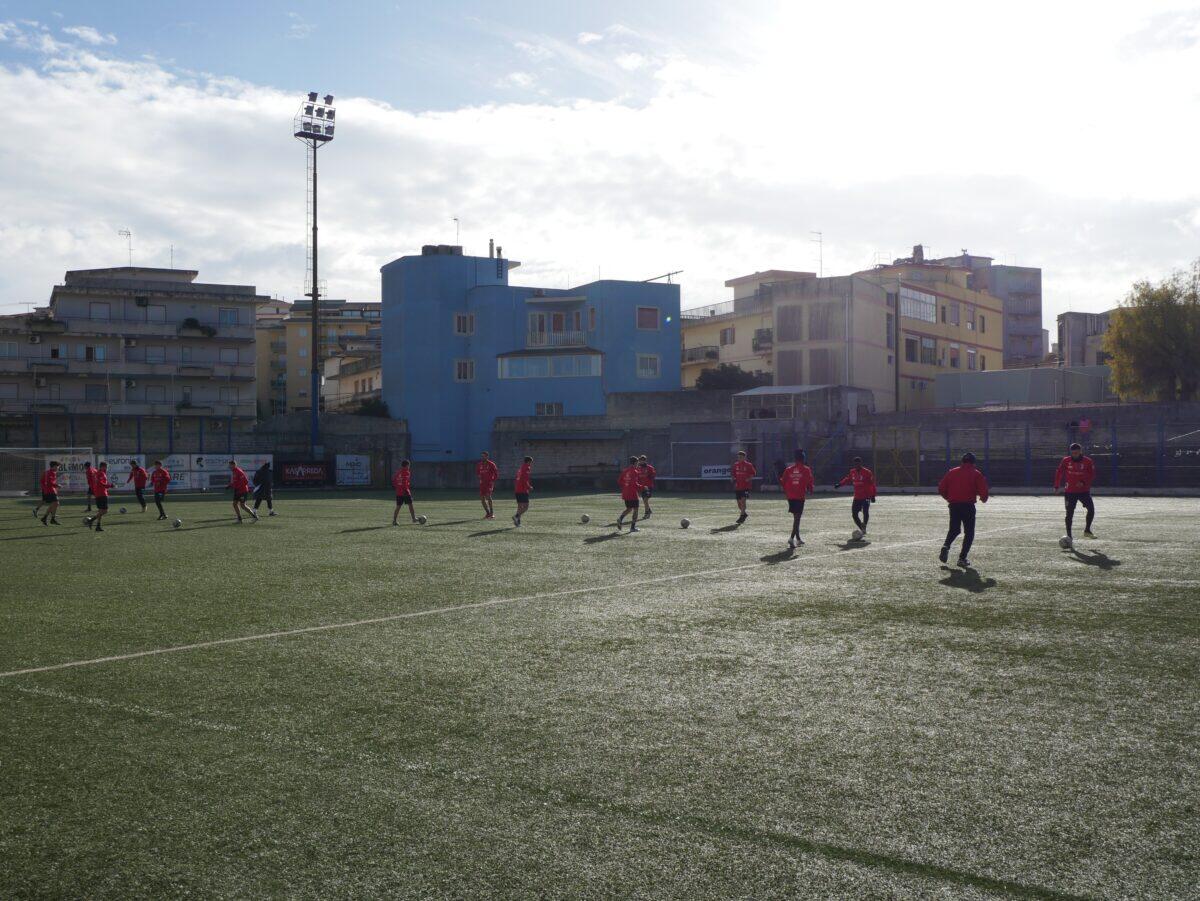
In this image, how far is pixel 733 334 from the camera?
7338cm

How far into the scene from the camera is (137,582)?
49.7ft

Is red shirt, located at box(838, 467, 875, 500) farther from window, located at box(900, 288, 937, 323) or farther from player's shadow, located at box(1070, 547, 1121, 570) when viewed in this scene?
window, located at box(900, 288, 937, 323)

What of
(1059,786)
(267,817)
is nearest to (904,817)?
(1059,786)

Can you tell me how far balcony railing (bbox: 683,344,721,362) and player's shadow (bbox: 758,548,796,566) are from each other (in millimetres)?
56783

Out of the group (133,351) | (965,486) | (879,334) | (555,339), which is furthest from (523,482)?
(133,351)

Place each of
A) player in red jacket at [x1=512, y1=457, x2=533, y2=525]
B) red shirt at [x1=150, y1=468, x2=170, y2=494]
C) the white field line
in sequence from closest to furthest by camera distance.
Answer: the white field line, player in red jacket at [x1=512, y1=457, x2=533, y2=525], red shirt at [x1=150, y1=468, x2=170, y2=494]

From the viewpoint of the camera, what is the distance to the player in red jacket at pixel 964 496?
16030 millimetres

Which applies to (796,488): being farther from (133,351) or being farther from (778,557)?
(133,351)

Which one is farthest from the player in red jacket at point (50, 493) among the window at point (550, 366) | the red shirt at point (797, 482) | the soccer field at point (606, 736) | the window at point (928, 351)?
the window at point (928, 351)

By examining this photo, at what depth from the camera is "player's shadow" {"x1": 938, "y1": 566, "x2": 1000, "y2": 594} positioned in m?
13.4

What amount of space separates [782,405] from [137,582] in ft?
146

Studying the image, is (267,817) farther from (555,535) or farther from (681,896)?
(555,535)

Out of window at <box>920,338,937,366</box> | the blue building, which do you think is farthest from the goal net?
window at <box>920,338,937,366</box>

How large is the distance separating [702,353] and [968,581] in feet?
204
